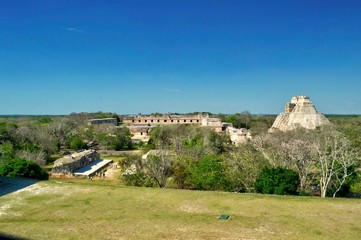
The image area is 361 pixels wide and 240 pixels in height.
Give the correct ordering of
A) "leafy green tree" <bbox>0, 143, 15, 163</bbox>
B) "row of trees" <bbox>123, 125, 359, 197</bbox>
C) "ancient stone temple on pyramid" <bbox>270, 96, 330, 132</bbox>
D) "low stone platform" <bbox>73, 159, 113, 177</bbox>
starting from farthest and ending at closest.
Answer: "ancient stone temple on pyramid" <bbox>270, 96, 330, 132</bbox>
"low stone platform" <bbox>73, 159, 113, 177</bbox>
"leafy green tree" <bbox>0, 143, 15, 163</bbox>
"row of trees" <bbox>123, 125, 359, 197</bbox>

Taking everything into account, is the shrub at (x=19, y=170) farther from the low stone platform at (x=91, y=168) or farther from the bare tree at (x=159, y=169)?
the low stone platform at (x=91, y=168)

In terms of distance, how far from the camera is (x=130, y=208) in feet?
33.3

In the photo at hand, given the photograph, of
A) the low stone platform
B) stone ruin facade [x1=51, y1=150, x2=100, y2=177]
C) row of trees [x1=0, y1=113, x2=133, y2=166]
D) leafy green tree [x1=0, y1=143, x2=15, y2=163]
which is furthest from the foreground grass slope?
row of trees [x1=0, y1=113, x2=133, y2=166]

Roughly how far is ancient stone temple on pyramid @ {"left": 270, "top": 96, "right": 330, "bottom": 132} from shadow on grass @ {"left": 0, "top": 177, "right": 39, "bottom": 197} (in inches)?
1204

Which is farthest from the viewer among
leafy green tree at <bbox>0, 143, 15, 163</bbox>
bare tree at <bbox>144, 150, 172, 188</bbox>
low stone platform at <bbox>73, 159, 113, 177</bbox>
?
low stone platform at <bbox>73, 159, 113, 177</bbox>

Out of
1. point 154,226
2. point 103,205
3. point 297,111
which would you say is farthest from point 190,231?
point 297,111

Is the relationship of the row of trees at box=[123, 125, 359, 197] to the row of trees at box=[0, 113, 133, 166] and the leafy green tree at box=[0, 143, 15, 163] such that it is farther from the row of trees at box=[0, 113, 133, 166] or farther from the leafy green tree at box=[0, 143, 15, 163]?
the row of trees at box=[0, 113, 133, 166]

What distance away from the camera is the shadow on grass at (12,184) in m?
12.8

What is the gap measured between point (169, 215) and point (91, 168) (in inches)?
823

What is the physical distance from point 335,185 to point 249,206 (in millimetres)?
6872

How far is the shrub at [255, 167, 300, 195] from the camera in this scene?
13.2 meters

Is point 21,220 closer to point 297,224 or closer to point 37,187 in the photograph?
point 37,187

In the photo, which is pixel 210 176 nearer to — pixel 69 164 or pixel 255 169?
pixel 255 169

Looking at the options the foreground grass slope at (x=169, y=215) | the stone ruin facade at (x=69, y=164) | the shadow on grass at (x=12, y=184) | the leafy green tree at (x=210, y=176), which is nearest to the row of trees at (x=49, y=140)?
the stone ruin facade at (x=69, y=164)
